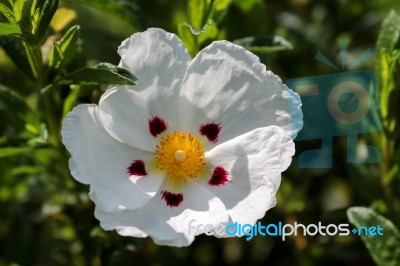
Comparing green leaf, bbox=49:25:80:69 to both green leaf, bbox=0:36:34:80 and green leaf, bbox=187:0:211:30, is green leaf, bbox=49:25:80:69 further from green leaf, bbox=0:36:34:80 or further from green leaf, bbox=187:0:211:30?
green leaf, bbox=187:0:211:30

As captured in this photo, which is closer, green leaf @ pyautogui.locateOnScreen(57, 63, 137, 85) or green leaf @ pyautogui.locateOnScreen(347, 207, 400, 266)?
green leaf @ pyautogui.locateOnScreen(57, 63, 137, 85)

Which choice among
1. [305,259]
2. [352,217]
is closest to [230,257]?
[305,259]

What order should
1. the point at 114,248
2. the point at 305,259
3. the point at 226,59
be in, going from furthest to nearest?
the point at 305,259 → the point at 114,248 → the point at 226,59

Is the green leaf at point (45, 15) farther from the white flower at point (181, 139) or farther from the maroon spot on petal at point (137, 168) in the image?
the maroon spot on petal at point (137, 168)

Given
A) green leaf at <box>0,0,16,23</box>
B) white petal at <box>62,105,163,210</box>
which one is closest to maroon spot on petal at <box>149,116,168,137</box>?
white petal at <box>62,105,163,210</box>

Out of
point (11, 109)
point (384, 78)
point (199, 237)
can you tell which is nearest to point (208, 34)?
point (384, 78)

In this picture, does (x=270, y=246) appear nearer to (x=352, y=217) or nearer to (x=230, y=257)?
(x=230, y=257)

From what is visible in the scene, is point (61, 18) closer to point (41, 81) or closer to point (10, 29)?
point (41, 81)
